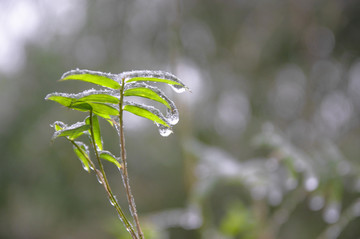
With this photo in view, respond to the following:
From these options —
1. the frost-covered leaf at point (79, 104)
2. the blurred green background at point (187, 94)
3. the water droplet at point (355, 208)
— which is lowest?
the frost-covered leaf at point (79, 104)

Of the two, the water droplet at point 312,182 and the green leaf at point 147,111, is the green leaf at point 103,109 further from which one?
the water droplet at point 312,182

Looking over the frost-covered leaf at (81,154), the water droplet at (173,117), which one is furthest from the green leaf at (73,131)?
the water droplet at (173,117)

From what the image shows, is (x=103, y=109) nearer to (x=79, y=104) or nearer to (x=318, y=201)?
(x=79, y=104)

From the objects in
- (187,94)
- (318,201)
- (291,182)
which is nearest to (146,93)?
(291,182)

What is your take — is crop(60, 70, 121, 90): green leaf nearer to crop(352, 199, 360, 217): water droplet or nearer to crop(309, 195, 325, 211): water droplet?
crop(352, 199, 360, 217): water droplet

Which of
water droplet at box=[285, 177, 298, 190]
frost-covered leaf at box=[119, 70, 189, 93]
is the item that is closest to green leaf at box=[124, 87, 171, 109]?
frost-covered leaf at box=[119, 70, 189, 93]

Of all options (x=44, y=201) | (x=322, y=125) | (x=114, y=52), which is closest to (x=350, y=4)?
(x=322, y=125)

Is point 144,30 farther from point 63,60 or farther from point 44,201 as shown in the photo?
point 44,201

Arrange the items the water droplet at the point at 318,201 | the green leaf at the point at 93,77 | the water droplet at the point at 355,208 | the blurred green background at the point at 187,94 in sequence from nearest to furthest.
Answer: the green leaf at the point at 93,77
the water droplet at the point at 355,208
the water droplet at the point at 318,201
the blurred green background at the point at 187,94
